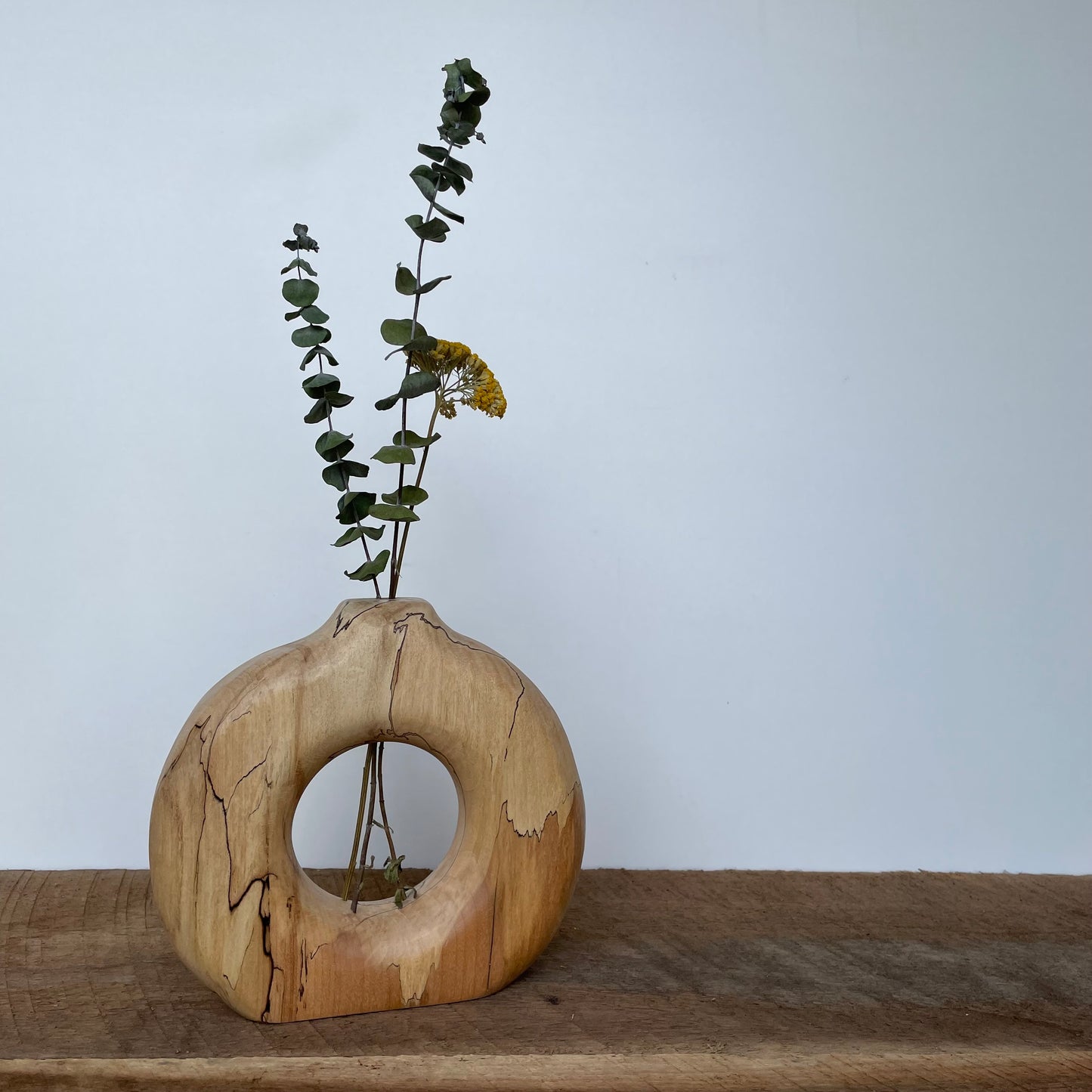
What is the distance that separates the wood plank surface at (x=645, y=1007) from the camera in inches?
24.8

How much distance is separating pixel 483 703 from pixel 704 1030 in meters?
0.27

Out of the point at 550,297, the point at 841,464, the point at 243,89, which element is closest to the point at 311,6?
the point at 243,89

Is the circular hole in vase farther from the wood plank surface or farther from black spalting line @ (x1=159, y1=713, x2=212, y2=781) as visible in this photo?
black spalting line @ (x1=159, y1=713, x2=212, y2=781)

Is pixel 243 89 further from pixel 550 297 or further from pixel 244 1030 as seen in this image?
pixel 244 1030

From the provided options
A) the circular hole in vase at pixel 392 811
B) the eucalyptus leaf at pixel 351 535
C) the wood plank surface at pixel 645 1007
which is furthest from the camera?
the circular hole in vase at pixel 392 811

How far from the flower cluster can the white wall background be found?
0.95 feet

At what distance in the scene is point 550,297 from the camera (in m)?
1.08

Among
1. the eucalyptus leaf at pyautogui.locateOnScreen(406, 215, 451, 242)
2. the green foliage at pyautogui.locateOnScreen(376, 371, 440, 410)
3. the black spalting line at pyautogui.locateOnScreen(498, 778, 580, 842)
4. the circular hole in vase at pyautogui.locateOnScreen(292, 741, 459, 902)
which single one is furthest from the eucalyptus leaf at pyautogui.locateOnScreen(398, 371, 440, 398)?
the circular hole in vase at pyautogui.locateOnScreen(292, 741, 459, 902)

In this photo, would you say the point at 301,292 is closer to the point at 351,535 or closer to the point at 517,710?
the point at 351,535

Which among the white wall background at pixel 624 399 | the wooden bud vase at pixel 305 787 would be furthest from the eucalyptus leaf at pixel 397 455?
the white wall background at pixel 624 399

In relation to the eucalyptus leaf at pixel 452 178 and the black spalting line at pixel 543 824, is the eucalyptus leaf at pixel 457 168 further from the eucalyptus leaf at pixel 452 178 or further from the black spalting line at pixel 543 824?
the black spalting line at pixel 543 824

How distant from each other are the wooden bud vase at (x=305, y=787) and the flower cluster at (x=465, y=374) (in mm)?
161

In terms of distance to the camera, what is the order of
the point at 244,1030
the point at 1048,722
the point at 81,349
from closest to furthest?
the point at 244,1030 → the point at 81,349 → the point at 1048,722

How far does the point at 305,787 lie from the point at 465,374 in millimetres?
333
